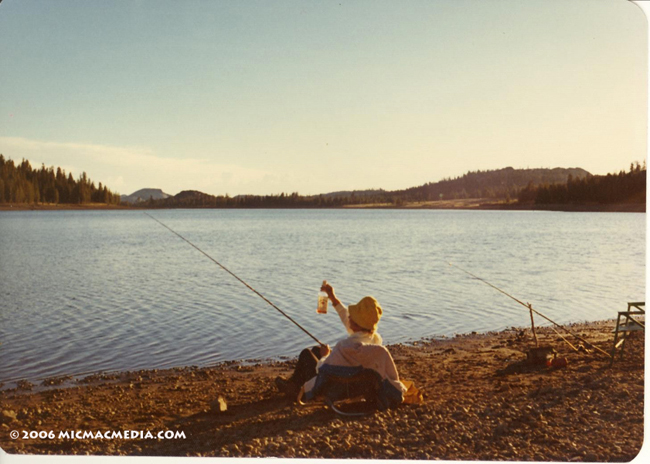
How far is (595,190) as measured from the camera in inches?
320

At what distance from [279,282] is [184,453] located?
8.70m

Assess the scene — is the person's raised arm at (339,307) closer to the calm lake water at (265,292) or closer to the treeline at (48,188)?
the calm lake water at (265,292)

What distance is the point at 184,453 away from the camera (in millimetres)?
3916

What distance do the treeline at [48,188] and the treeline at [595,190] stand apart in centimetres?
914

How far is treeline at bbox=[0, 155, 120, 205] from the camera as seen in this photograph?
11.0m

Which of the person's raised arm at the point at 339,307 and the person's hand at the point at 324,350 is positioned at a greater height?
the person's raised arm at the point at 339,307

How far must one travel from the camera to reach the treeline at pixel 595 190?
17.3 feet

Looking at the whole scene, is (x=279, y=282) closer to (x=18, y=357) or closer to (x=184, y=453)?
(x=18, y=357)

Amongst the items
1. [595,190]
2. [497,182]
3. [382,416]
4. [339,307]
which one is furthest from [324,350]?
[497,182]

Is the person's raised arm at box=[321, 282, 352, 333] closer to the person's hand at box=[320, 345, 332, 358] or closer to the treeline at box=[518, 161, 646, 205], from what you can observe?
the person's hand at box=[320, 345, 332, 358]

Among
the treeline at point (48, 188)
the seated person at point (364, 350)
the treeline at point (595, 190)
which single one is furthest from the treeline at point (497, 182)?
the treeline at point (48, 188)

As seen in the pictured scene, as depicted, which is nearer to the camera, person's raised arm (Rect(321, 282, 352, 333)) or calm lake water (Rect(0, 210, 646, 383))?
person's raised arm (Rect(321, 282, 352, 333))

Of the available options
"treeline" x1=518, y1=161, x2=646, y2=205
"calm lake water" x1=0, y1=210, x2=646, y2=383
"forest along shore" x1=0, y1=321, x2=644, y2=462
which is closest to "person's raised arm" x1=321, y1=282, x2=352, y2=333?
"forest along shore" x1=0, y1=321, x2=644, y2=462

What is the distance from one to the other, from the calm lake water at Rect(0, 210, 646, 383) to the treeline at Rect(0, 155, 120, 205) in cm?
206
